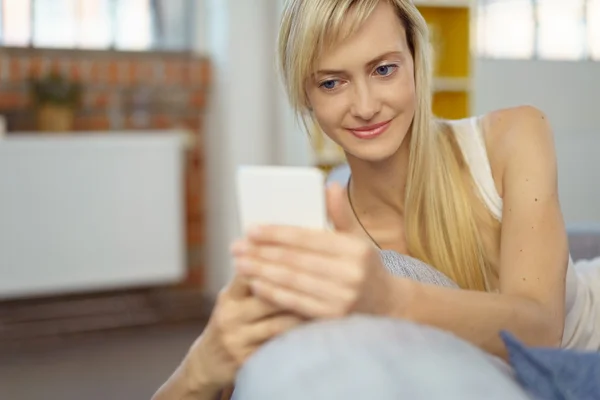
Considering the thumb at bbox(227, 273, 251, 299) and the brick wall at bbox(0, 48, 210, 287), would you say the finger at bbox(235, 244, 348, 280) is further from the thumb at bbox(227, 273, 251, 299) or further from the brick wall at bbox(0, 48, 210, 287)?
the brick wall at bbox(0, 48, 210, 287)

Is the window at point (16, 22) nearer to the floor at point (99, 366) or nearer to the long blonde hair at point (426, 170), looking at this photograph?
the floor at point (99, 366)

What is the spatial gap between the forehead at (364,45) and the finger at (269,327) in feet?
1.71

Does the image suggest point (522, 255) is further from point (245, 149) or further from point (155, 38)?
point (155, 38)

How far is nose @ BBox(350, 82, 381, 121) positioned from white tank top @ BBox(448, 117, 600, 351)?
0.69ft

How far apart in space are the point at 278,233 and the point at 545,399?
23 centimetres

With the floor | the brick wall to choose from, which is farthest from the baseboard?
the brick wall

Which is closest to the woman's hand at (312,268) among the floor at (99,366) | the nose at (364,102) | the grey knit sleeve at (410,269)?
the grey knit sleeve at (410,269)

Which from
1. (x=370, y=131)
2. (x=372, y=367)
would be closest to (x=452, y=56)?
(x=370, y=131)

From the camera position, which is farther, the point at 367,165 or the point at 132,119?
the point at 132,119

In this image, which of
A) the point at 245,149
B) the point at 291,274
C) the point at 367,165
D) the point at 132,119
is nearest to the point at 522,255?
the point at 367,165

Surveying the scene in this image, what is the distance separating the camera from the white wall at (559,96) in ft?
11.1

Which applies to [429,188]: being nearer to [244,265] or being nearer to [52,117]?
[244,265]

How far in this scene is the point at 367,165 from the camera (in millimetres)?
1321

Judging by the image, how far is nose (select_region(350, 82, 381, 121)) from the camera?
1.09 meters
